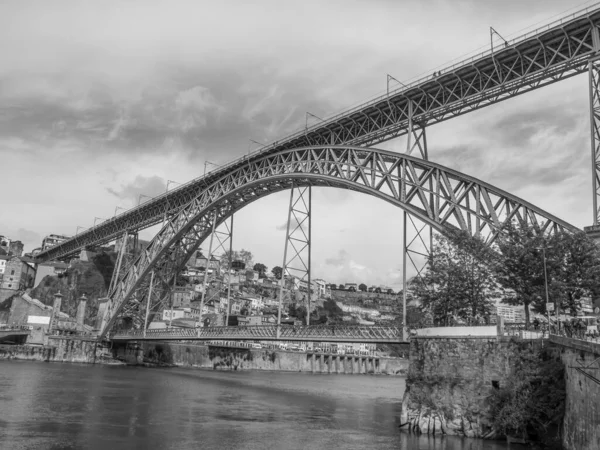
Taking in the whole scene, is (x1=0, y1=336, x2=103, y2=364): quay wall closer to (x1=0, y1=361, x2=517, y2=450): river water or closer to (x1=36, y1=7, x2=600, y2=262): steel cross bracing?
(x1=0, y1=361, x2=517, y2=450): river water

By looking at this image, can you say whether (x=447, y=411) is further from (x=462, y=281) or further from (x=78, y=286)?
(x=78, y=286)

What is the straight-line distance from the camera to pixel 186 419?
25562 mm

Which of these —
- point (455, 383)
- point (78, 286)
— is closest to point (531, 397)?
point (455, 383)

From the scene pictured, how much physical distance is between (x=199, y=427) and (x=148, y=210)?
4484 cm

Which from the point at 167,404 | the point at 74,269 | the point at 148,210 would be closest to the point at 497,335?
the point at 167,404

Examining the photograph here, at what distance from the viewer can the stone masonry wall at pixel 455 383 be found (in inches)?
823

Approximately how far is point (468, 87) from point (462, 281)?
11463mm

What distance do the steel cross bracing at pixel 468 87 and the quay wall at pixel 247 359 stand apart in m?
→ 34.9

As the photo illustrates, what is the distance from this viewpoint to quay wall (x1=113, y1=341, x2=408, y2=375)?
6975cm

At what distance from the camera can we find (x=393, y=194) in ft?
104

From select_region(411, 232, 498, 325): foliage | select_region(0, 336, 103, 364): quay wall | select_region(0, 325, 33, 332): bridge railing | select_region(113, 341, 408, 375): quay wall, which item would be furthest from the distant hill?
select_region(411, 232, 498, 325): foliage

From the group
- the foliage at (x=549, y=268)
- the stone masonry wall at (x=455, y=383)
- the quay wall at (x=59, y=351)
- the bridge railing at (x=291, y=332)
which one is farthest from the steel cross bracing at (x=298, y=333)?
the quay wall at (x=59, y=351)

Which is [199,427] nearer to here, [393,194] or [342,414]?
[342,414]

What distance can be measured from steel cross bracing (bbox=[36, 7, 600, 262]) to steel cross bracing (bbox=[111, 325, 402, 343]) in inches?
533
